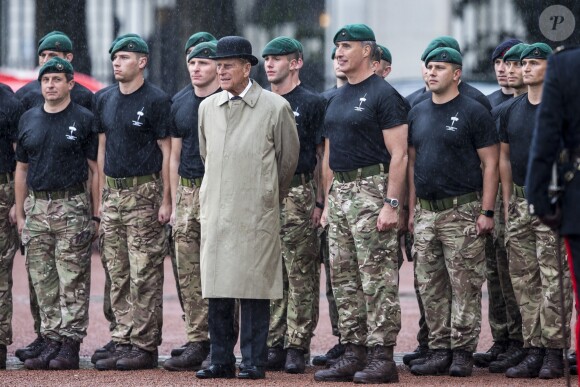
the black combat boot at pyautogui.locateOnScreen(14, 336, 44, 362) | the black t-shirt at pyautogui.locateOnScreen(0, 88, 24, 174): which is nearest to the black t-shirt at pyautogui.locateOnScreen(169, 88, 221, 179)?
the black t-shirt at pyautogui.locateOnScreen(0, 88, 24, 174)

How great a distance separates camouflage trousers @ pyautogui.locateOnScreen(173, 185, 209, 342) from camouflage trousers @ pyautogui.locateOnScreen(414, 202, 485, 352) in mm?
1565

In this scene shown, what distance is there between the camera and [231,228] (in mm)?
9273

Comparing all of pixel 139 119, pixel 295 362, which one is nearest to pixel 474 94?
pixel 295 362

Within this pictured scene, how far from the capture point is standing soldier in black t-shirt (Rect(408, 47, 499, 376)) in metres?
9.67

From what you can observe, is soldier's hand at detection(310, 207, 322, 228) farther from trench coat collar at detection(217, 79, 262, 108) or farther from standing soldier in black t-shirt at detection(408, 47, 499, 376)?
trench coat collar at detection(217, 79, 262, 108)

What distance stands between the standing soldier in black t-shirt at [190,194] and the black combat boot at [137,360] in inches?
7.5

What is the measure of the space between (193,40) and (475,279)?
2931 mm

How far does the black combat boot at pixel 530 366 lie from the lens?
954cm

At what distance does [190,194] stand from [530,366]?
265cm

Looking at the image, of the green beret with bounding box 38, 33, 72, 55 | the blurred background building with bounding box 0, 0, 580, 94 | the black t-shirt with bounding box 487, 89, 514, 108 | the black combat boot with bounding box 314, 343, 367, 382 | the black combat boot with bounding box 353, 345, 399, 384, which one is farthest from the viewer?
the blurred background building with bounding box 0, 0, 580, 94

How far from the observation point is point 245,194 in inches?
365

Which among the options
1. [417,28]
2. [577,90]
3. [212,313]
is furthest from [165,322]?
[417,28]

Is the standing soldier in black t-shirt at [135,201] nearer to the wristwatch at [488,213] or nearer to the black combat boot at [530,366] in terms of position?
the wristwatch at [488,213]

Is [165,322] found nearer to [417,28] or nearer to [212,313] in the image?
[212,313]
